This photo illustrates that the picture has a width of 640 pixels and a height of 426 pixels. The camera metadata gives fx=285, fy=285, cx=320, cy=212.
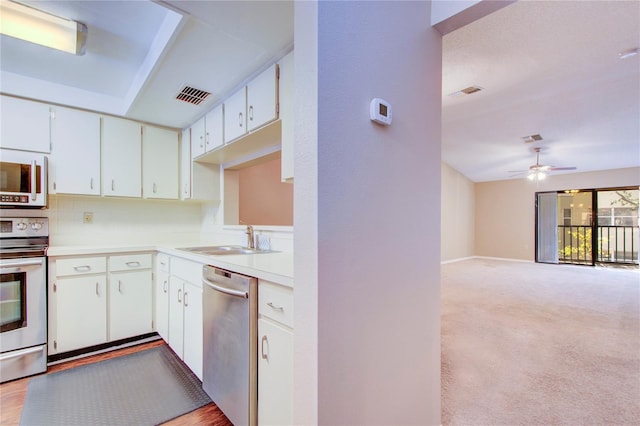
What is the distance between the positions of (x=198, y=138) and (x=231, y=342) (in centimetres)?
215

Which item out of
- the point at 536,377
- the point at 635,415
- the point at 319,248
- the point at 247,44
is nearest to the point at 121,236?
the point at 247,44

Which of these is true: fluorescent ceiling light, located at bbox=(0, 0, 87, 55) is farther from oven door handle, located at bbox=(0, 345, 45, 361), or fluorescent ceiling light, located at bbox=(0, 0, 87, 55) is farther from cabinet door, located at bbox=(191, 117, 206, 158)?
oven door handle, located at bbox=(0, 345, 45, 361)

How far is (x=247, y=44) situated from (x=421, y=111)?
114cm

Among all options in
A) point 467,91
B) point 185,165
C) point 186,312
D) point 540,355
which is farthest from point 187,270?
point 467,91

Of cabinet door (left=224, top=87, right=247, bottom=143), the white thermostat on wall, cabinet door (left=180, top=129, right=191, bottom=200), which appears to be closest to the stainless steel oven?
cabinet door (left=180, top=129, right=191, bottom=200)

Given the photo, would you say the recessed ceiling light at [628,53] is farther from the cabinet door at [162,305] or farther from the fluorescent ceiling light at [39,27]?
the cabinet door at [162,305]

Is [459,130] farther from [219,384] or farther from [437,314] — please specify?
[219,384]

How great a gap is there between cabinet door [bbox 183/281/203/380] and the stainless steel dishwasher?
17 centimetres

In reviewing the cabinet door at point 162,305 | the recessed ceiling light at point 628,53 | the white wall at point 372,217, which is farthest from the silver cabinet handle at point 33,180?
the recessed ceiling light at point 628,53

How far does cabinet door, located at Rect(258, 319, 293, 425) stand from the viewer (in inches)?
46.8

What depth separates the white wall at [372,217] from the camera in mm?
905

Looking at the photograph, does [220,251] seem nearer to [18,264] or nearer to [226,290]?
[226,290]

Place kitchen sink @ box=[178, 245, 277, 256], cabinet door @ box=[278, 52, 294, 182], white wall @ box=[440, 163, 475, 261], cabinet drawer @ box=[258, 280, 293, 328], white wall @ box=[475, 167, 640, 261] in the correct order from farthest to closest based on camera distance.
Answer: white wall @ box=[440, 163, 475, 261], white wall @ box=[475, 167, 640, 261], kitchen sink @ box=[178, 245, 277, 256], cabinet door @ box=[278, 52, 294, 182], cabinet drawer @ box=[258, 280, 293, 328]

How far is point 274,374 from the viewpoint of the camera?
1257 millimetres
